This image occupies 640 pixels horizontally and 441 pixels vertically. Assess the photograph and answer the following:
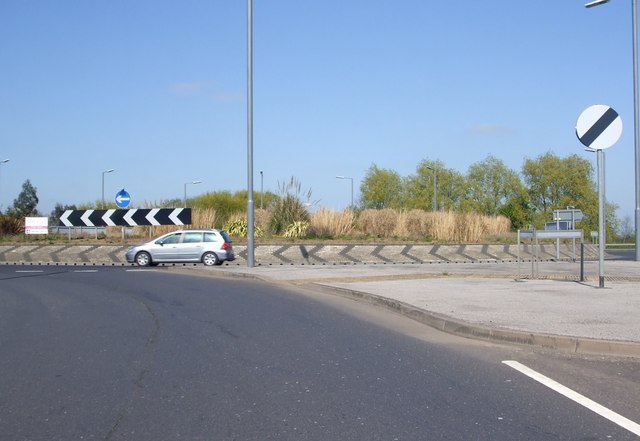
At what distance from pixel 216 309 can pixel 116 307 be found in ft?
6.39

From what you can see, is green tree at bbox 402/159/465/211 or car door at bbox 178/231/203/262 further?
green tree at bbox 402/159/465/211

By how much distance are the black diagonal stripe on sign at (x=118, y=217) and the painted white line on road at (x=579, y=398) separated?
25.6m

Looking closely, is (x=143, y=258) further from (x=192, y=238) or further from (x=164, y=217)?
(x=164, y=217)

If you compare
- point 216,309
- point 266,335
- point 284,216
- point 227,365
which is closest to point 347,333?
point 266,335

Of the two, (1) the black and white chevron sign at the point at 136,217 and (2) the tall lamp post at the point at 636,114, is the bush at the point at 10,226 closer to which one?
(1) the black and white chevron sign at the point at 136,217

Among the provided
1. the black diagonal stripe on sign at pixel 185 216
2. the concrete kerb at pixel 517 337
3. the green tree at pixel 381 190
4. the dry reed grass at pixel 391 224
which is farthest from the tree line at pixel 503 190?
the concrete kerb at pixel 517 337

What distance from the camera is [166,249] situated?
2612cm

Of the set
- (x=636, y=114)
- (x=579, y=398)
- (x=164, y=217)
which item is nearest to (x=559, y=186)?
(x=636, y=114)

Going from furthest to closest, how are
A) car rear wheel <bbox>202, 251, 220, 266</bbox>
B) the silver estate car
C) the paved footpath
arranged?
the silver estate car → car rear wheel <bbox>202, 251, 220, 266</bbox> → the paved footpath

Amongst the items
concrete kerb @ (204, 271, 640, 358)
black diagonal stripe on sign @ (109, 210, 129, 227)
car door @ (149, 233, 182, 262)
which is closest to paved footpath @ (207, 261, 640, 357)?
concrete kerb @ (204, 271, 640, 358)

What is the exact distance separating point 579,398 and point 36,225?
103 feet

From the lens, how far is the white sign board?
32969mm

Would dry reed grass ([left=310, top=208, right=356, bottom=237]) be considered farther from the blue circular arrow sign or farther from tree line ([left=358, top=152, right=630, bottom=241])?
tree line ([left=358, top=152, right=630, bottom=241])

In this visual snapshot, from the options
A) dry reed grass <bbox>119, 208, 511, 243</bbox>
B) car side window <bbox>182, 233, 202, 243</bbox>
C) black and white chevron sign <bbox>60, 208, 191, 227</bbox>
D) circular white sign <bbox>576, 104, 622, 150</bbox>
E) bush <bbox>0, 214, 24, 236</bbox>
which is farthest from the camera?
bush <bbox>0, 214, 24, 236</bbox>
